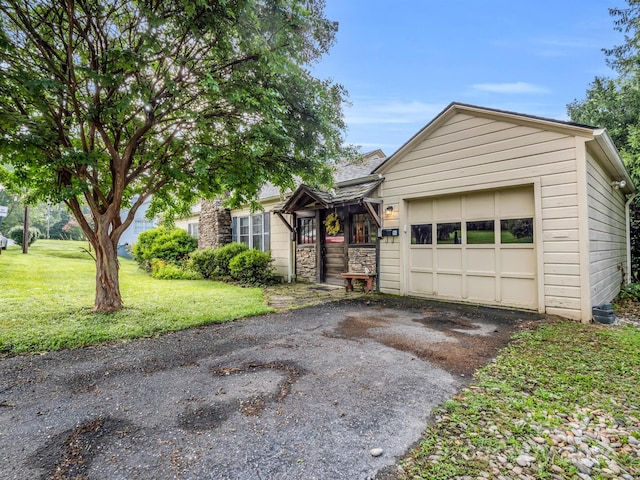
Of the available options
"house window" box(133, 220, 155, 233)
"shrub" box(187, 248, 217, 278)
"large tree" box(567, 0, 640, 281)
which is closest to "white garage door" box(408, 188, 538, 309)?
"large tree" box(567, 0, 640, 281)

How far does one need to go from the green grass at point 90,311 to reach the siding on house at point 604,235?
6.13m

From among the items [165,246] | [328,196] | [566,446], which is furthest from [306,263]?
[566,446]

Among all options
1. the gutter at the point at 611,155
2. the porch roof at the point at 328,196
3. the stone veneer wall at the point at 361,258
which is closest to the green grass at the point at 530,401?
the gutter at the point at 611,155

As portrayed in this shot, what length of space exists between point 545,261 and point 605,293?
2.35 metres

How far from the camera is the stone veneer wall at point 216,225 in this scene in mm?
12898

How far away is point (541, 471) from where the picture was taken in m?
1.77

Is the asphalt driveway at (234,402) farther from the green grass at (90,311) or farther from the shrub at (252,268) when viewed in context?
the shrub at (252,268)

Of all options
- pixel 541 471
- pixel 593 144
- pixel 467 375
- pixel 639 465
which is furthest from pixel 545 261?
pixel 541 471

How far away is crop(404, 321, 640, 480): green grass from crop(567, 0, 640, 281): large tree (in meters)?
8.82

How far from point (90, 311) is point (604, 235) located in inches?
411

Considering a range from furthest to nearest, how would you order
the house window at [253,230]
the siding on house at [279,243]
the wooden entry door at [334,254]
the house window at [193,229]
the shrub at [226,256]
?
1. the house window at [193,229]
2. the house window at [253,230]
3. the shrub at [226,256]
4. the siding on house at [279,243]
5. the wooden entry door at [334,254]

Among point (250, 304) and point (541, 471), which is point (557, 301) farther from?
point (250, 304)

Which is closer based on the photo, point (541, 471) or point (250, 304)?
point (541, 471)

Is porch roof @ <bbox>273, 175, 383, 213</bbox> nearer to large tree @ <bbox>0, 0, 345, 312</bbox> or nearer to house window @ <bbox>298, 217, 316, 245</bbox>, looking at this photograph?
house window @ <bbox>298, 217, 316, 245</bbox>
